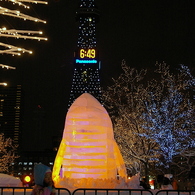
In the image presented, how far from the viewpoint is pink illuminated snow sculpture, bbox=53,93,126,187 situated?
1142 cm

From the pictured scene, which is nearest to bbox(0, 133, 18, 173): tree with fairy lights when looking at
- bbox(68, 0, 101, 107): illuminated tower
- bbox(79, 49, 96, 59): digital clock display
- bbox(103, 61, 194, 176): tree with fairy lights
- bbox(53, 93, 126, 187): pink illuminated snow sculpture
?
bbox(103, 61, 194, 176): tree with fairy lights

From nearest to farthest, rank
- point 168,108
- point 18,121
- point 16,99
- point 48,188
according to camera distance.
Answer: point 48,188, point 168,108, point 16,99, point 18,121

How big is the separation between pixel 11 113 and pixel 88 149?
117 meters

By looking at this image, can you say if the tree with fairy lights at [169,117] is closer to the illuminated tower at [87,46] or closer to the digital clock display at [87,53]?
the illuminated tower at [87,46]

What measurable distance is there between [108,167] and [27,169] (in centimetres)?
11699

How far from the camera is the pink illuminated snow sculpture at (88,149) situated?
11.4 meters

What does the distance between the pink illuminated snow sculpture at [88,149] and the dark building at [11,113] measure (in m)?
98.2

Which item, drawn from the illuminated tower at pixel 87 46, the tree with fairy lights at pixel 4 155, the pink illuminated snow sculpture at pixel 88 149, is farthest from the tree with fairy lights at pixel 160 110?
the illuminated tower at pixel 87 46

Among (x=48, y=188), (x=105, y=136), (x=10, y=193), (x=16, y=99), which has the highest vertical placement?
(x=16, y=99)

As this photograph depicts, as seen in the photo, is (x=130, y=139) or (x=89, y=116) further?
(x=130, y=139)

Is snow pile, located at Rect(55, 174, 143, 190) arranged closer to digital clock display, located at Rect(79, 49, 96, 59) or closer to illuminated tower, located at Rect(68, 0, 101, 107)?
illuminated tower, located at Rect(68, 0, 101, 107)

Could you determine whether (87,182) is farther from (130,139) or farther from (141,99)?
(130,139)

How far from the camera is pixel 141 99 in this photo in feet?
71.2

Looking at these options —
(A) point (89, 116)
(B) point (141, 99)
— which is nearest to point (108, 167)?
(A) point (89, 116)
